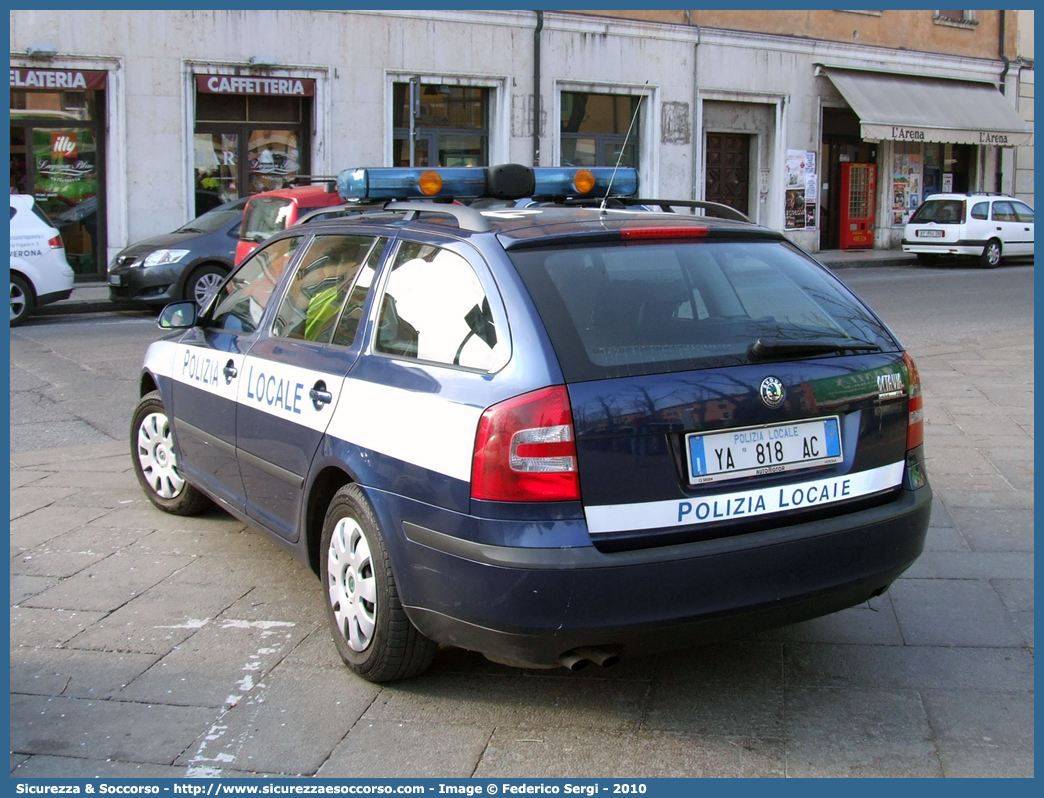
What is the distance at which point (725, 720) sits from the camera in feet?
11.7

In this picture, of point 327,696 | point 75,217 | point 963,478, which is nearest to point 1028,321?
point 963,478

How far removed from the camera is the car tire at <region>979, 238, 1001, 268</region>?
24.3 metres

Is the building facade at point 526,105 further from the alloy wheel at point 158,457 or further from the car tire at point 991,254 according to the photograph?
the alloy wheel at point 158,457

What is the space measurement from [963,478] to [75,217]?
1611 cm

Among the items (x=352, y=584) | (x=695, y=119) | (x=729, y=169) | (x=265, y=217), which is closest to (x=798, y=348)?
(x=352, y=584)

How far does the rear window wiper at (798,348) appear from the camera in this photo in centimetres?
350

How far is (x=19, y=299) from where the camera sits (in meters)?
14.0

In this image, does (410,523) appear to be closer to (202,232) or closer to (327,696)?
(327,696)

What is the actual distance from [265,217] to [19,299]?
3.62 meters

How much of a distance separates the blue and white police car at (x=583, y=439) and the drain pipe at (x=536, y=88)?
1859cm

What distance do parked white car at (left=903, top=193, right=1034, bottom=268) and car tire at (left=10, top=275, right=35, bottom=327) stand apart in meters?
18.0

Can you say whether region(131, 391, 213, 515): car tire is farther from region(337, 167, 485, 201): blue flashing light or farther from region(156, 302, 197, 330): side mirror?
region(337, 167, 485, 201): blue flashing light

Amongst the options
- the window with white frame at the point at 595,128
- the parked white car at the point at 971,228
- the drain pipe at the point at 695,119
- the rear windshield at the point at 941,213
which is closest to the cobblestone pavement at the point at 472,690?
the window with white frame at the point at 595,128

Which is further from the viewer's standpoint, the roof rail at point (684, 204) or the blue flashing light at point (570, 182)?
the blue flashing light at point (570, 182)
